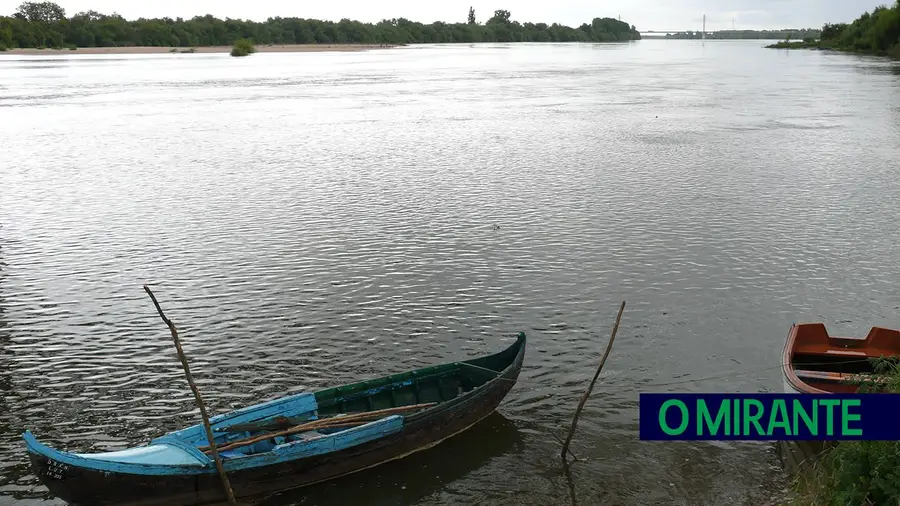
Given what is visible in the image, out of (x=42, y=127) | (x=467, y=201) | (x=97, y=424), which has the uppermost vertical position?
(x=42, y=127)

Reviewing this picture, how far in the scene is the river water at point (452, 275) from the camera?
16.7 m

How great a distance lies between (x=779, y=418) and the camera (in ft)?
29.6

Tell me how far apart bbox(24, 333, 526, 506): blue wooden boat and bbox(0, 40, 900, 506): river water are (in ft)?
1.81

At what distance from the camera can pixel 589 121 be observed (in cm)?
6619

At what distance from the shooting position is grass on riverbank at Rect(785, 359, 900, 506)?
37.1ft

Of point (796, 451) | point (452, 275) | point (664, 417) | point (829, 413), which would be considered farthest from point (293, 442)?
point (452, 275)

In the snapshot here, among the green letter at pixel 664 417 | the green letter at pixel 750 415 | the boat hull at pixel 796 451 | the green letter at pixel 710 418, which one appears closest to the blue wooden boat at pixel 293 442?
the boat hull at pixel 796 451

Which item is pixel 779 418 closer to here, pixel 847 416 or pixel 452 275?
pixel 847 416

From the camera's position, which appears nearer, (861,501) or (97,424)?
(861,501)

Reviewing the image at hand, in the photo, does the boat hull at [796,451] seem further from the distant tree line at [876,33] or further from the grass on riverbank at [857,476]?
the distant tree line at [876,33]

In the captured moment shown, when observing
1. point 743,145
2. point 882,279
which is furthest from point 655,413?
point 743,145

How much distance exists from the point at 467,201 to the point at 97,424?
22252mm

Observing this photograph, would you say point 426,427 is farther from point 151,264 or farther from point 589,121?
point 589,121

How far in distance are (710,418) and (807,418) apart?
1080 mm
